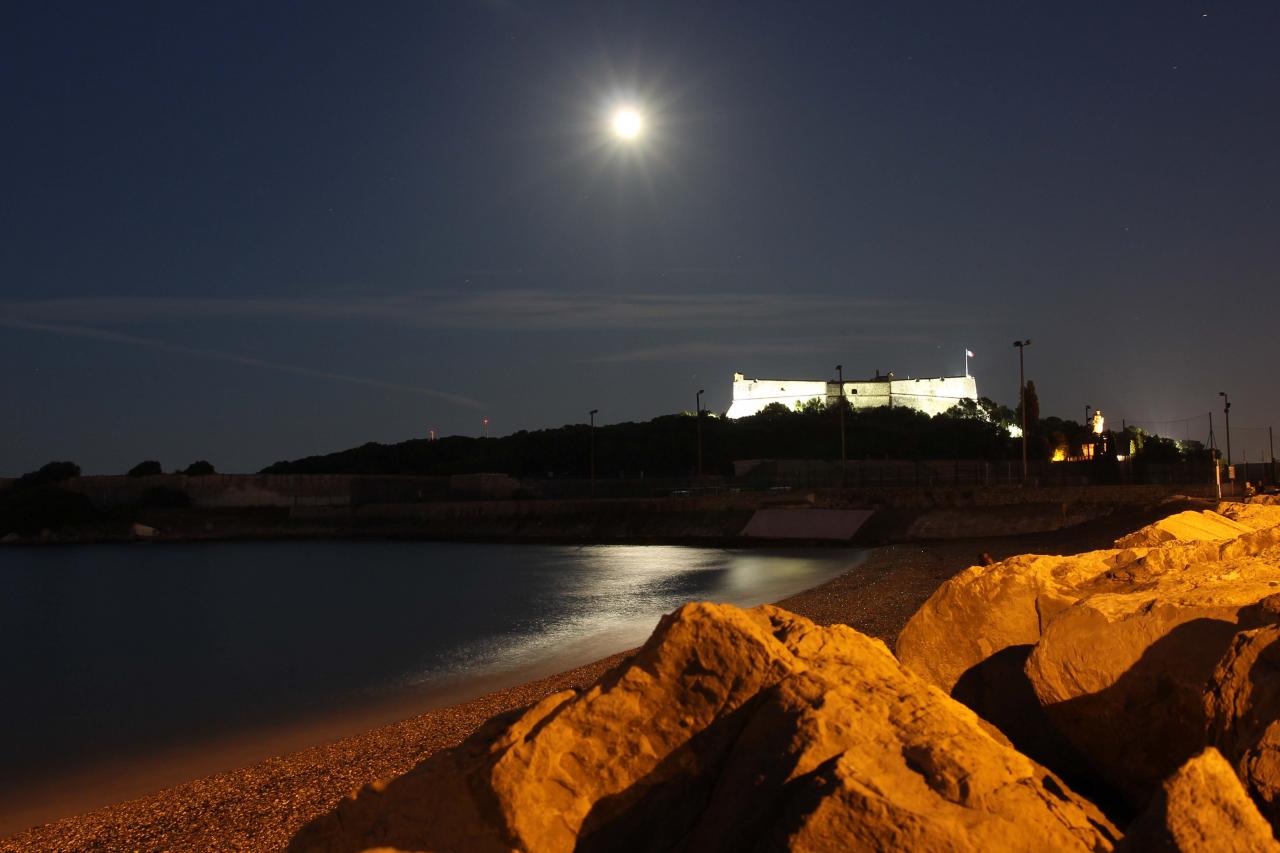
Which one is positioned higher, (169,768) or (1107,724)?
(1107,724)

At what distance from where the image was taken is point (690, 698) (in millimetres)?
4238

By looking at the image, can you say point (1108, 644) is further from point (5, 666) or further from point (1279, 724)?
point (5, 666)

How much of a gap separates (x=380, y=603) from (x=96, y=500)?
83.1 m

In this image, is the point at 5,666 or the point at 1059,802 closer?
the point at 1059,802

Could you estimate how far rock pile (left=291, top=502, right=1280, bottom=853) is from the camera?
10.3 ft

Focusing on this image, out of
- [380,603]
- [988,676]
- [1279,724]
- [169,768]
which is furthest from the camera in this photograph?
[380,603]

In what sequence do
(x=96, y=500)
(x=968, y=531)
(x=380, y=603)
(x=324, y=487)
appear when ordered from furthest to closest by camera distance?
(x=96, y=500) → (x=324, y=487) → (x=968, y=531) → (x=380, y=603)

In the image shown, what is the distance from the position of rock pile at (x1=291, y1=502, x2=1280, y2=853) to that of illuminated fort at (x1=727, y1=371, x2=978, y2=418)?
122 m

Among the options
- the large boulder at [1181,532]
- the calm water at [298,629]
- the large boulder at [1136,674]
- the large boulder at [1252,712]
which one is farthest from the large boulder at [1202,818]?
the calm water at [298,629]

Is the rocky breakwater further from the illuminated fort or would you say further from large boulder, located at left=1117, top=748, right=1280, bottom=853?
the illuminated fort

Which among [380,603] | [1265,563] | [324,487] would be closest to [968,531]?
[380,603]

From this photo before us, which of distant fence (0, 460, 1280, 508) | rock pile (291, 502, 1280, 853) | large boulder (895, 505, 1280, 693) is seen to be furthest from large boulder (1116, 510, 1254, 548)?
distant fence (0, 460, 1280, 508)

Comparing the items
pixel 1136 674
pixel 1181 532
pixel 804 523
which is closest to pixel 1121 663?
pixel 1136 674

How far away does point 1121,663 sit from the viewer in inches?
181
